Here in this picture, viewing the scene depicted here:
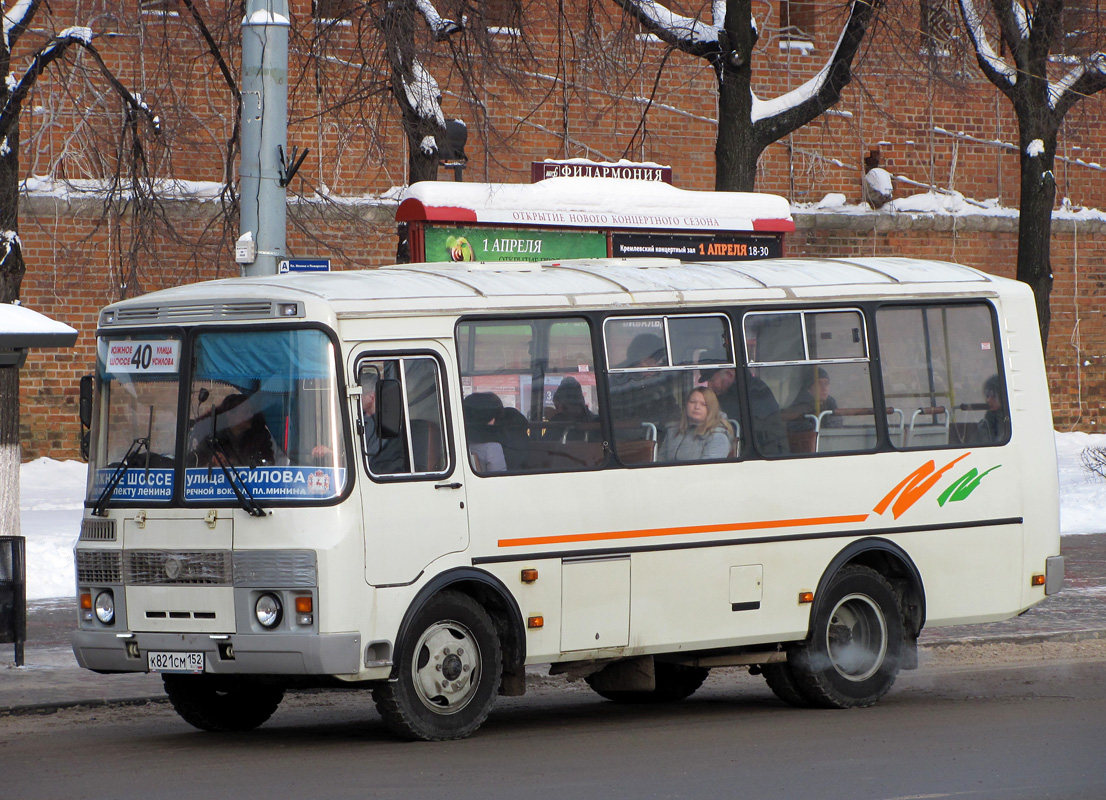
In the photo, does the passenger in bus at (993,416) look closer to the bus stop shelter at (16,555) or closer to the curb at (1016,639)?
the curb at (1016,639)

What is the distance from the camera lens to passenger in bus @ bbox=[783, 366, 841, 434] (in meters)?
10.3

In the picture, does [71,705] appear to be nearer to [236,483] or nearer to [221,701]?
[221,701]

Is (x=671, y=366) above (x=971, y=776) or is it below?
above

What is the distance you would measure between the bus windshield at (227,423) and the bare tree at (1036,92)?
12.4 metres

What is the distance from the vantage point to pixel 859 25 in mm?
17219

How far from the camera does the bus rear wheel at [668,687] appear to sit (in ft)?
36.3

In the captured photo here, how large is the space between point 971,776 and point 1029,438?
12.7ft

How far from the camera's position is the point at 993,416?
36.1 ft

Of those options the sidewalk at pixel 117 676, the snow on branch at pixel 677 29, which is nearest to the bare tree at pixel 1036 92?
the sidewalk at pixel 117 676

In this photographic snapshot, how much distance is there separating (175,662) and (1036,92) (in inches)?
549

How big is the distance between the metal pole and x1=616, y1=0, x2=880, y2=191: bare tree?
5.26m

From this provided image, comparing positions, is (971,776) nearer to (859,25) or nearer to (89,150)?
(859,25)

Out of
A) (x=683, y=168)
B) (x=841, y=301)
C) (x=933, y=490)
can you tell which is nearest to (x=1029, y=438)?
(x=933, y=490)

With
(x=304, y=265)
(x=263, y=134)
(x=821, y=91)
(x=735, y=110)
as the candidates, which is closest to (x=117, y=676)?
(x=304, y=265)
